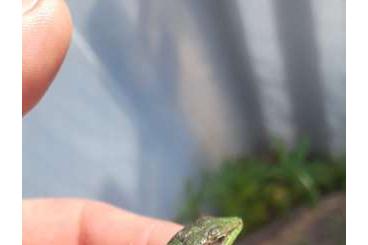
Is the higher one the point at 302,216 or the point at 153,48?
the point at 153,48

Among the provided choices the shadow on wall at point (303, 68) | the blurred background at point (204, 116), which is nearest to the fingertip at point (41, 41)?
the blurred background at point (204, 116)

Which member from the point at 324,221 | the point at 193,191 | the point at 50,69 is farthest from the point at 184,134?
the point at 50,69

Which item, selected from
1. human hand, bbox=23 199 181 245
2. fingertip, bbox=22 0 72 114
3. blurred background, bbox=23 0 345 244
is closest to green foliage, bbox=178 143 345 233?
blurred background, bbox=23 0 345 244

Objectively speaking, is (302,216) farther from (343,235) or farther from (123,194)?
(123,194)

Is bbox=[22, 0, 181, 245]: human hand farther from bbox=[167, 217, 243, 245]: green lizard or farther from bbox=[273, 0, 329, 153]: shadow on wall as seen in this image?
bbox=[273, 0, 329, 153]: shadow on wall

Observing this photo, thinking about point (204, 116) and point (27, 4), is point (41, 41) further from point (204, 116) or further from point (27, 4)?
point (204, 116)

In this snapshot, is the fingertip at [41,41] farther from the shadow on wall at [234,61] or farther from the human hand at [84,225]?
the shadow on wall at [234,61]
